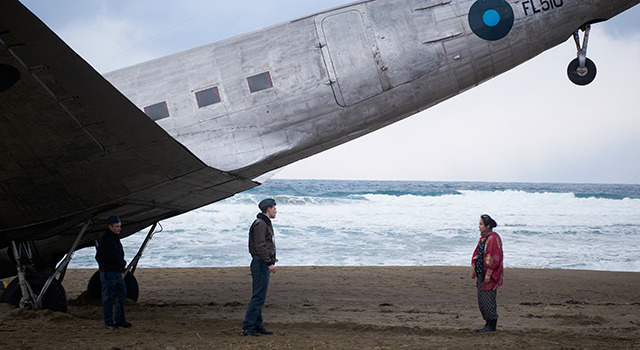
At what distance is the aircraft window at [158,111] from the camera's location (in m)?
7.77

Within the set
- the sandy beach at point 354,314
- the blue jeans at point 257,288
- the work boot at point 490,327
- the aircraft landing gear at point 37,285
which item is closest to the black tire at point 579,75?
the sandy beach at point 354,314

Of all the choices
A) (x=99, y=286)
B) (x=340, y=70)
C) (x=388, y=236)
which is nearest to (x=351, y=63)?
(x=340, y=70)

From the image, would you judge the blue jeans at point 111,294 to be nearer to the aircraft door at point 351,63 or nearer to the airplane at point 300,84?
the airplane at point 300,84

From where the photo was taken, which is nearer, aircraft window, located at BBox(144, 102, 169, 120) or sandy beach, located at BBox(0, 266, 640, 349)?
sandy beach, located at BBox(0, 266, 640, 349)

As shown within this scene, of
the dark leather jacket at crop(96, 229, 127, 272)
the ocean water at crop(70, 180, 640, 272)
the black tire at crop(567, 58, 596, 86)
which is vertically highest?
the black tire at crop(567, 58, 596, 86)

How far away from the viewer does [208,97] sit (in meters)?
7.65

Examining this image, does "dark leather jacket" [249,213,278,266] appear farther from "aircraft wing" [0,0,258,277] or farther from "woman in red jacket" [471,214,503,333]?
"woman in red jacket" [471,214,503,333]

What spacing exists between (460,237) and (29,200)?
2143 cm

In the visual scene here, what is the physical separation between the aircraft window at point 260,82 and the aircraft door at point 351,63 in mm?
917

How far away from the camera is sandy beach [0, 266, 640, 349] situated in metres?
6.14

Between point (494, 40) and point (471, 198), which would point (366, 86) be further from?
point (471, 198)

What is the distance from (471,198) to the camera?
5231cm

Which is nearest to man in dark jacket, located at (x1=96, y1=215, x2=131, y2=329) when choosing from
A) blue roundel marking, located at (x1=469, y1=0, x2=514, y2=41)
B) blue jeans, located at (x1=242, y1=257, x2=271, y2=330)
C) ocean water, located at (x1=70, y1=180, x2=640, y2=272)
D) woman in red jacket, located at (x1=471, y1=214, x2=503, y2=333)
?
blue jeans, located at (x1=242, y1=257, x2=271, y2=330)

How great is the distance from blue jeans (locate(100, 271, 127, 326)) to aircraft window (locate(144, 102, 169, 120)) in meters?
2.44
